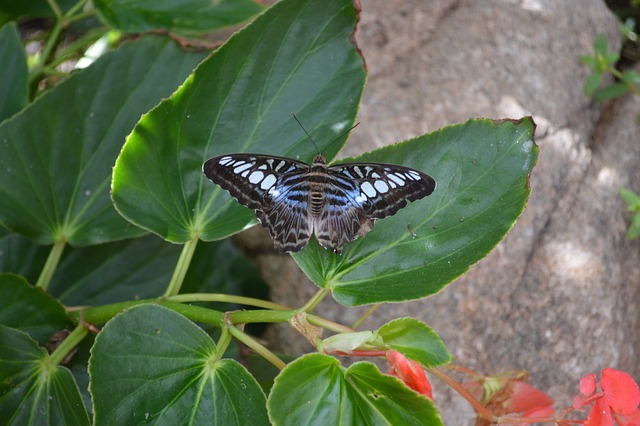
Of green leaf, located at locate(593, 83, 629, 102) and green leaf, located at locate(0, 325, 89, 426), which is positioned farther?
green leaf, located at locate(593, 83, 629, 102)

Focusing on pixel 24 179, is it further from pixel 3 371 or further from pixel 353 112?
pixel 353 112

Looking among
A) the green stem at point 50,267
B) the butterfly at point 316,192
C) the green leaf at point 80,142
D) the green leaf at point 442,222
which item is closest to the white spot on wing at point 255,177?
the butterfly at point 316,192

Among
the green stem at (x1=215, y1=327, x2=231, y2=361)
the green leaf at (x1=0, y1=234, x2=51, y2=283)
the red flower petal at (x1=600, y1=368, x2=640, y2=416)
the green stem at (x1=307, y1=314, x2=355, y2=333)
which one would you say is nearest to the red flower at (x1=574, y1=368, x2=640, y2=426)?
the red flower petal at (x1=600, y1=368, x2=640, y2=416)

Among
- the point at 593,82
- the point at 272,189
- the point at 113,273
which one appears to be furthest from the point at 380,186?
the point at 593,82

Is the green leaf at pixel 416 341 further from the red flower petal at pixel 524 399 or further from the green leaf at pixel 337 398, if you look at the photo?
the red flower petal at pixel 524 399

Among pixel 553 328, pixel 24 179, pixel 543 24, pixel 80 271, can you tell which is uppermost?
pixel 24 179

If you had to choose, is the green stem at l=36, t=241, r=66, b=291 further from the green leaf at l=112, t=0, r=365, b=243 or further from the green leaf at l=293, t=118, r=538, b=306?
the green leaf at l=293, t=118, r=538, b=306

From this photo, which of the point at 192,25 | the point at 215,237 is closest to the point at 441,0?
the point at 192,25
